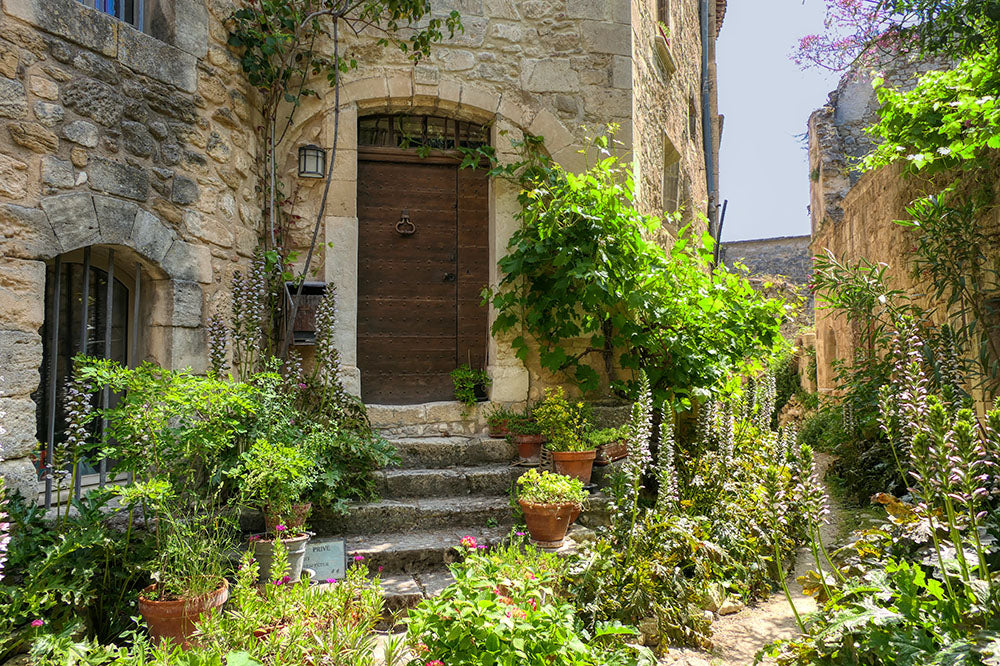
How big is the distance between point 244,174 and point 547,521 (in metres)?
3.12

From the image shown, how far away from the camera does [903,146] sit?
5.16m

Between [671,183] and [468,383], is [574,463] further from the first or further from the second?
[671,183]

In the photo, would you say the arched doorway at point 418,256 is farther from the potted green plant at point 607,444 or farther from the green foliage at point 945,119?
the green foliage at point 945,119

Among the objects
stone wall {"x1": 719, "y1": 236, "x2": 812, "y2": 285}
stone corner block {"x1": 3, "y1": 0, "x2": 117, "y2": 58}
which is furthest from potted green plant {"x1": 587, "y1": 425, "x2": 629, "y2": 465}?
stone wall {"x1": 719, "y1": 236, "x2": 812, "y2": 285}

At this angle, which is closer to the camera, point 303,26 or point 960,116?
point 960,116

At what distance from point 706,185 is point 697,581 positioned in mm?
8674

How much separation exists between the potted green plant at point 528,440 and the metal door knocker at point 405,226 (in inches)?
71.5

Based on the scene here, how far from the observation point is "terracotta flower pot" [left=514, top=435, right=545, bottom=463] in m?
5.00

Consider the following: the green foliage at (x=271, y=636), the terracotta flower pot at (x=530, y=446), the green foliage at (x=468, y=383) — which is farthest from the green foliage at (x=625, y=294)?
the green foliage at (x=271, y=636)

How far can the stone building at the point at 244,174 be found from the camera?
3.42m

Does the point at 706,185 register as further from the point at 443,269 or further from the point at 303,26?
the point at 303,26

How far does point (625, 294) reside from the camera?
4805 millimetres

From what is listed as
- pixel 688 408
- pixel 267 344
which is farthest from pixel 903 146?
pixel 267 344

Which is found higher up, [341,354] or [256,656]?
[341,354]
